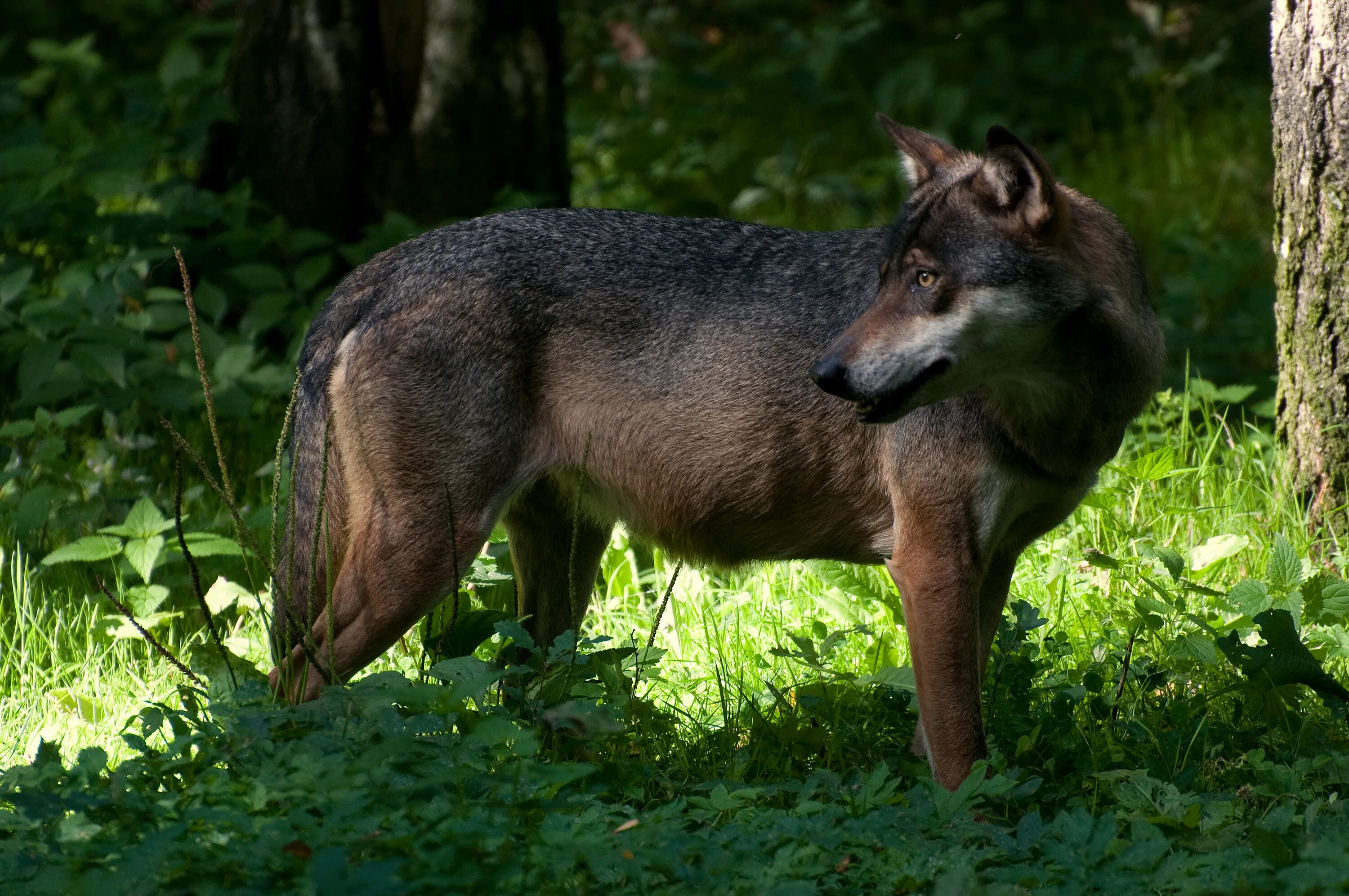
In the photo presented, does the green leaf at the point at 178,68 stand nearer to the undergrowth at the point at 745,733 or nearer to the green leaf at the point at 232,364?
the green leaf at the point at 232,364

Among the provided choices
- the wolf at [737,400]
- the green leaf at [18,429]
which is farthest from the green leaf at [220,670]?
the green leaf at [18,429]

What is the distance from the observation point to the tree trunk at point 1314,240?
4.71m

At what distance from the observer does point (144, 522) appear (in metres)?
4.97

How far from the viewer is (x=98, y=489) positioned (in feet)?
19.1

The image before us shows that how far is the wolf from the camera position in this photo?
3863 mm

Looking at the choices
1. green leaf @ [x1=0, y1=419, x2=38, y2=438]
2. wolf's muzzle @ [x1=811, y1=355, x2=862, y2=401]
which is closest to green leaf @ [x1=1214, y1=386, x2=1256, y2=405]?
wolf's muzzle @ [x1=811, y1=355, x2=862, y2=401]

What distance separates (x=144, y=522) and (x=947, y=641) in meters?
2.96

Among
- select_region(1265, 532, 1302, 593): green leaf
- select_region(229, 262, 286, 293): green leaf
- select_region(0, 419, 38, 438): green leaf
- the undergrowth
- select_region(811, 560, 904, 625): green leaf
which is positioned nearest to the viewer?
the undergrowth

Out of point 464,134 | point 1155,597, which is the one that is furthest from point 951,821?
point 464,134

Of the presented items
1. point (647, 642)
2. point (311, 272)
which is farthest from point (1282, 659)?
point (311, 272)

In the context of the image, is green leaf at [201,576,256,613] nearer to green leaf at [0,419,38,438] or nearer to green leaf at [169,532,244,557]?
green leaf at [169,532,244,557]

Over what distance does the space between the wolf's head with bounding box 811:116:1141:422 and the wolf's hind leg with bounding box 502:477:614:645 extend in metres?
1.35

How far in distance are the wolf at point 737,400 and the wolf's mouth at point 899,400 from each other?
1cm

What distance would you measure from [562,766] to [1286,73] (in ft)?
12.2
